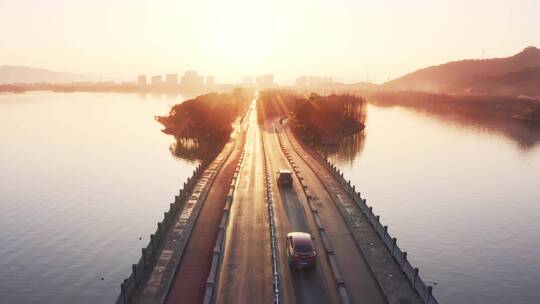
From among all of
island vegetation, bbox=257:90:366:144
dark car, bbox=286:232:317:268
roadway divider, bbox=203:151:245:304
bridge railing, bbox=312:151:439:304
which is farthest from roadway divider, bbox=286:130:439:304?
island vegetation, bbox=257:90:366:144

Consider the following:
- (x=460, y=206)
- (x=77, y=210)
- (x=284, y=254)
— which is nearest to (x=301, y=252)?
(x=284, y=254)

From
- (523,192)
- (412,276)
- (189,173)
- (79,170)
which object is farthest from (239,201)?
(523,192)

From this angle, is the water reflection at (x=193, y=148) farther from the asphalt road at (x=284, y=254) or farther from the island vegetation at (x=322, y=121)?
the asphalt road at (x=284, y=254)

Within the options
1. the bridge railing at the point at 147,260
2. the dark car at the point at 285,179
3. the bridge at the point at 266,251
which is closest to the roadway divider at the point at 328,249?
the bridge at the point at 266,251

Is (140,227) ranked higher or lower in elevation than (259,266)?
lower

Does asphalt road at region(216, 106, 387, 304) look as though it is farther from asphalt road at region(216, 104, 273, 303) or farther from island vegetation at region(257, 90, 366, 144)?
island vegetation at region(257, 90, 366, 144)

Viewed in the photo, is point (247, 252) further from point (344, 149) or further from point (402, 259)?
point (344, 149)

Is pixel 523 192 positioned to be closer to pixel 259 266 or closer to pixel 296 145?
pixel 296 145
